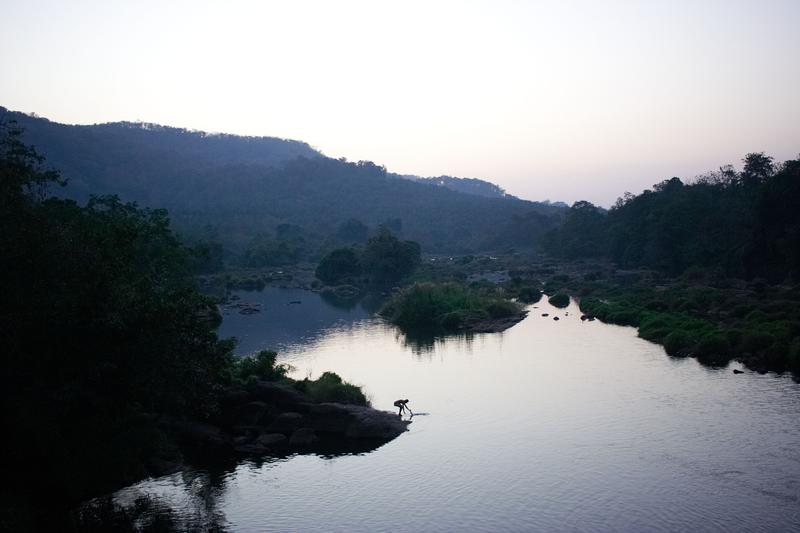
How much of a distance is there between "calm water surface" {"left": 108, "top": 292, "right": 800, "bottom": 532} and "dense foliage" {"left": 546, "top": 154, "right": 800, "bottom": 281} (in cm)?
→ 4243

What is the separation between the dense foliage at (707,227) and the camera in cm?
7956

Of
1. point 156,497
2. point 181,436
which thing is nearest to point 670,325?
point 181,436

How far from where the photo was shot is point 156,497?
2697 centimetres

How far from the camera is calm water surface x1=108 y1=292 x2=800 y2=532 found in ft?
82.5

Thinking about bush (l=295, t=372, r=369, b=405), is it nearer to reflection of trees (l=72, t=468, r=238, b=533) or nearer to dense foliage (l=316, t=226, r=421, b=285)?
reflection of trees (l=72, t=468, r=238, b=533)

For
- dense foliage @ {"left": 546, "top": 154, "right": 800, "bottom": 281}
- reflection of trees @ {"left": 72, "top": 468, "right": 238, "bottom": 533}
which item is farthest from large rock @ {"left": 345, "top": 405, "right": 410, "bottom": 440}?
dense foliage @ {"left": 546, "top": 154, "right": 800, "bottom": 281}

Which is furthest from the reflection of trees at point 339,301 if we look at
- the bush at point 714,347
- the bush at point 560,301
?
the bush at point 714,347

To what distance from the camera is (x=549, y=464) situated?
1184 inches

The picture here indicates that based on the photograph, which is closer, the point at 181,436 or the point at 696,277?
the point at 181,436

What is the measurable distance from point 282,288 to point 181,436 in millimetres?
80206

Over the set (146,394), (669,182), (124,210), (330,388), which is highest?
(669,182)

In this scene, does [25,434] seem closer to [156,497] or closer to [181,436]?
[156,497]

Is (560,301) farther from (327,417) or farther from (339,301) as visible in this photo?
(327,417)

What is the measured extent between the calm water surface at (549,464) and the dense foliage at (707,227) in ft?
139
